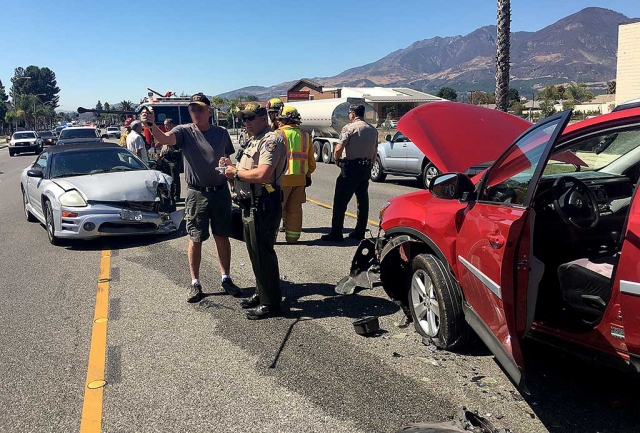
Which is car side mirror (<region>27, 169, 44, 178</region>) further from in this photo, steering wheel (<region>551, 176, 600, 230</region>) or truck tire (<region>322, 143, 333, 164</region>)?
truck tire (<region>322, 143, 333, 164</region>)

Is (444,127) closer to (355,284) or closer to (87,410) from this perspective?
(355,284)

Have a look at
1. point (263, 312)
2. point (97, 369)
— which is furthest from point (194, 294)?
point (97, 369)

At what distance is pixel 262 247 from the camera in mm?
4750

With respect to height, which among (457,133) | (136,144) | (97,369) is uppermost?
(457,133)

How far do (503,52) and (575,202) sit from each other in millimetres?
14246

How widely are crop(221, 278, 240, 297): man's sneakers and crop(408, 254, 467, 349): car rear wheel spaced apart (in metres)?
1.91

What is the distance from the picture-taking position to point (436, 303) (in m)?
4.07

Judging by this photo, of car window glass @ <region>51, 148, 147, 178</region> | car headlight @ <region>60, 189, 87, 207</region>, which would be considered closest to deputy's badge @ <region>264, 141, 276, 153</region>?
car headlight @ <region>60, 189, 87, 207</region>

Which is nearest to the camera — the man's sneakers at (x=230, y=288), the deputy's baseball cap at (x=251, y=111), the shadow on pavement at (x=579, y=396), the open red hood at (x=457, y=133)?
the shadow on pavement at (x=579, y=396)

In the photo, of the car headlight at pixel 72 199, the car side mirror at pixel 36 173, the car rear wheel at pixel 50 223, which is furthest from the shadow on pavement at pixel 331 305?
the car side mirror at pixel 36 173

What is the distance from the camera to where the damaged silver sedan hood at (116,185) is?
7.70 meters

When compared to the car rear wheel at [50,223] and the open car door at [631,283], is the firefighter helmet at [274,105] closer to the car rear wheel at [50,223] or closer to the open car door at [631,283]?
the car rear wheel at [50,223]

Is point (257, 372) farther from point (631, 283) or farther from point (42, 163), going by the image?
point (42, 163)

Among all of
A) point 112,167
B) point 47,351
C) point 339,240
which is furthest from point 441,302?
point 112,167
